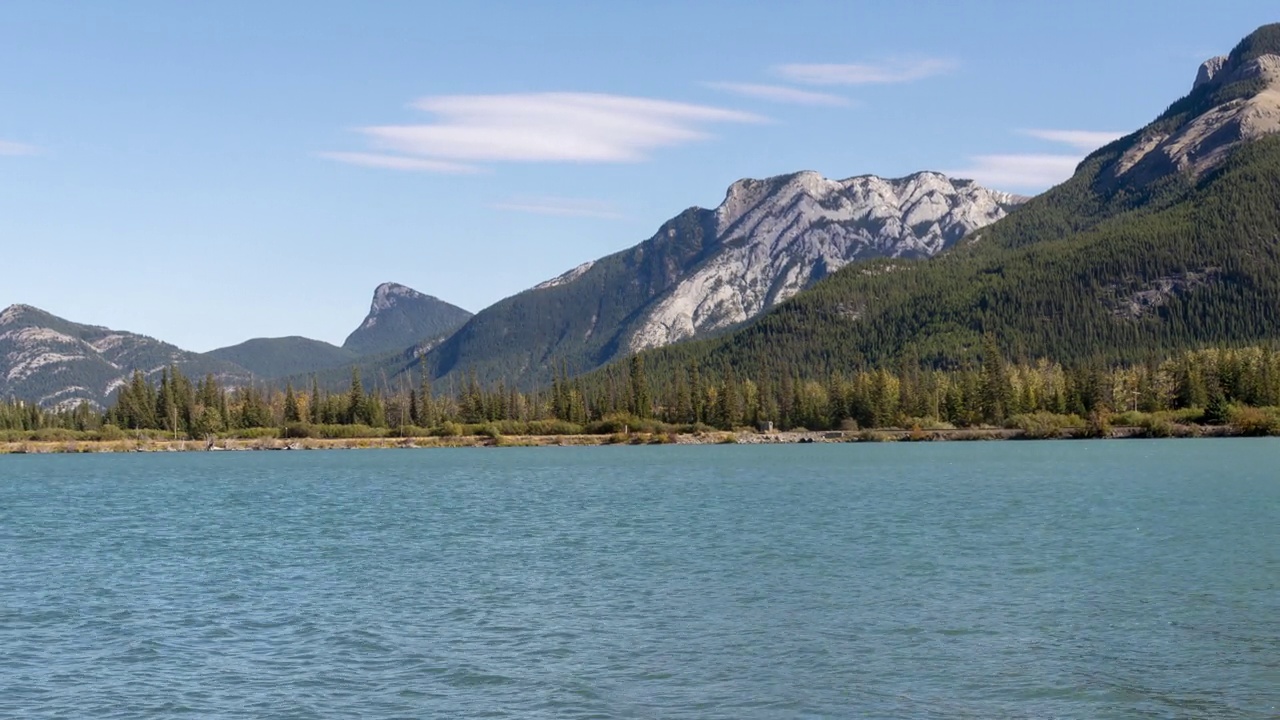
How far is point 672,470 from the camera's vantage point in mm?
126125

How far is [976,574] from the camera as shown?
42594mm

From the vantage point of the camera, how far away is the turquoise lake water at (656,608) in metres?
26.0

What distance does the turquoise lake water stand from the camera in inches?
1025

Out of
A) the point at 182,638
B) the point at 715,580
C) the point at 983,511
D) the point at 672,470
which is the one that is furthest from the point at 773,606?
the point at 672,470

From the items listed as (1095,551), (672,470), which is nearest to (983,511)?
(1095,551)

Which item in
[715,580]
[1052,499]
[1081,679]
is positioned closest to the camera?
[1081,679]

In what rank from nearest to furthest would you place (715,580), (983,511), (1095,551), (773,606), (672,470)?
(773,606) → (715,580) → (1095,551) → (983,511) → (672,470)

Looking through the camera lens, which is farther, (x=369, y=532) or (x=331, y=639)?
(x=369, y=532)

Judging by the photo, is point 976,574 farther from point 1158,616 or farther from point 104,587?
point 104,587

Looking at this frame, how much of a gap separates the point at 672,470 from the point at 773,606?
294ft

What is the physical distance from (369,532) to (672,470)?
6623 centimetres

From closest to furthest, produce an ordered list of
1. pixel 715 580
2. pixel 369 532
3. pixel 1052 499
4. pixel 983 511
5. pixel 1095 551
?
pixel 715 580 < pixel 1095 551 < pixel 369 532 < pixel 983 511 < pixel 1052 499

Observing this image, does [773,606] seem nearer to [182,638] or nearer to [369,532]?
[182,638]

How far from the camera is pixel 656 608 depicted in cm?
3647
